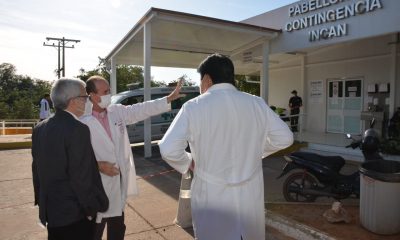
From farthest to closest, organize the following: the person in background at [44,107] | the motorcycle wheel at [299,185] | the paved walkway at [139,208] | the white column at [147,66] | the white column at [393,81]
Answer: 1. the person in background at [44,107]
2. the white column at [393,81]
3. the white column at [147,66]
4. the motorcycle wheel at [299,185]
5. the paved walkway at [139,208]

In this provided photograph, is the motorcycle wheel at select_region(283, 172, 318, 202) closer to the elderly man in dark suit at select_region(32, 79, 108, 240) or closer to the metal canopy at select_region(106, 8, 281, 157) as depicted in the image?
the elderly man in dark suit at select_region(32, 79, 108, 240)

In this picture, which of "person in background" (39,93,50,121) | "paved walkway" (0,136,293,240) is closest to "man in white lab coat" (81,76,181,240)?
"paved walkway" (0,136,293,240)

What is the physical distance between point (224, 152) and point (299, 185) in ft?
11.6

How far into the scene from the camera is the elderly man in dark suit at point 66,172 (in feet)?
7.37

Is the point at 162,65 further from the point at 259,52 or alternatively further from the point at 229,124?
the point at 229,124

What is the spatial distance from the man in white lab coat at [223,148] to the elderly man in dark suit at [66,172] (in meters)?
0.55

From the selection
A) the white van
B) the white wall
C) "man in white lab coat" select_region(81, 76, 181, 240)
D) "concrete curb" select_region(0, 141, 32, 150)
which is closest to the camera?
"man in white lab coat" select_region(81, 76, 181, 240)

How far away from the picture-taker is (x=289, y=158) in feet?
17.2

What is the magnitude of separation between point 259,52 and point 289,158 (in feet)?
26.6

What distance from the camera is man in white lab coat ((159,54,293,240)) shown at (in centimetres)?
218

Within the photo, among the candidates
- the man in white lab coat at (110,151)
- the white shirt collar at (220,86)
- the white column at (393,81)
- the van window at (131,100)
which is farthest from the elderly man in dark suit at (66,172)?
the white column at (393,81)

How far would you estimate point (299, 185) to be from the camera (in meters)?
5.35

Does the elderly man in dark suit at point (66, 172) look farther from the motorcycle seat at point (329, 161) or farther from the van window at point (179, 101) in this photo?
the van window at point (179, 101)

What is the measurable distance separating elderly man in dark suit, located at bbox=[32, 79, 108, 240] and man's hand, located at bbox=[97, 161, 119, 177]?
1.16ft
